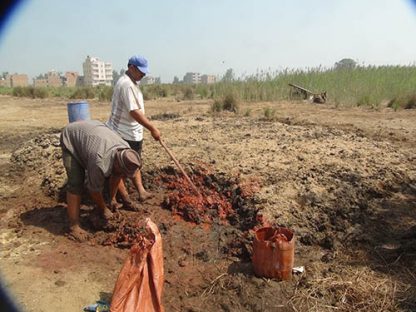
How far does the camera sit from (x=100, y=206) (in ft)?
13.6

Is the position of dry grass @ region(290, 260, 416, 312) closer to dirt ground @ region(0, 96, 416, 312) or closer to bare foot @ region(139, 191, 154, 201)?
dirt ground @ region(0, 96, 416, 312)

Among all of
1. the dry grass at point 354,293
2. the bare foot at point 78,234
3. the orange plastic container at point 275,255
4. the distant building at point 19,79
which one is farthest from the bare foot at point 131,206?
the distant building at point 19,79

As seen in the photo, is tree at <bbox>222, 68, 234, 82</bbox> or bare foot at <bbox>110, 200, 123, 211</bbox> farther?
tree at <bbox>222, 68, 234, 82</bbox>

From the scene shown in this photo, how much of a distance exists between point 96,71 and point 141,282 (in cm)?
8217

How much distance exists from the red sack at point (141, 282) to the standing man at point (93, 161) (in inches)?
43.3

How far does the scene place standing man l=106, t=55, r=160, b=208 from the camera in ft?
13.8

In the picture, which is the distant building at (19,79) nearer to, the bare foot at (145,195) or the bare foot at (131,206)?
the bare foot at (145,195)

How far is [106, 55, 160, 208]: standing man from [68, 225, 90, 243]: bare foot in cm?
61

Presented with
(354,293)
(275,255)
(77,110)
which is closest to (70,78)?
(77,110)

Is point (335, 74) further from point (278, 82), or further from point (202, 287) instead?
point (202, 287)

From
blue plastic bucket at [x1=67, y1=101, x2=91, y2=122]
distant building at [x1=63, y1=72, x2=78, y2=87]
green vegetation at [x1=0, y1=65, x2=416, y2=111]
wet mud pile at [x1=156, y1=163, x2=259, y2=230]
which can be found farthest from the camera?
distant building at [x1=63, y1=72, x2=78, y2=87]

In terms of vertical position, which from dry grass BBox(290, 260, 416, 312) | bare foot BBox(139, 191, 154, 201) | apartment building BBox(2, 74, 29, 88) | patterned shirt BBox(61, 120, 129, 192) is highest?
apartment building BBox(2, 74, 29, 88)

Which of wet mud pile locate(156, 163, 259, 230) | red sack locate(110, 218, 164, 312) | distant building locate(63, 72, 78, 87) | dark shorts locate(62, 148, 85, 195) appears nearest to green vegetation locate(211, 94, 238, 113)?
wet mud pile locate(156, 163, 259, 230)

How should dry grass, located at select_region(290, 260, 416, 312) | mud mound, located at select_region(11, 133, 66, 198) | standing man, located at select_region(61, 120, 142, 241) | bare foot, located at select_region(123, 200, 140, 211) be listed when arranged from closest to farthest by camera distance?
dry grass, located at select_region(290, 260, 416, 312)
standing man, located at select_region(61, 120, 142, 241)
bare foot, located at select_region(123, 200, 140, 211)
mud mound, located at select_region(11, 133, 66, 198)
